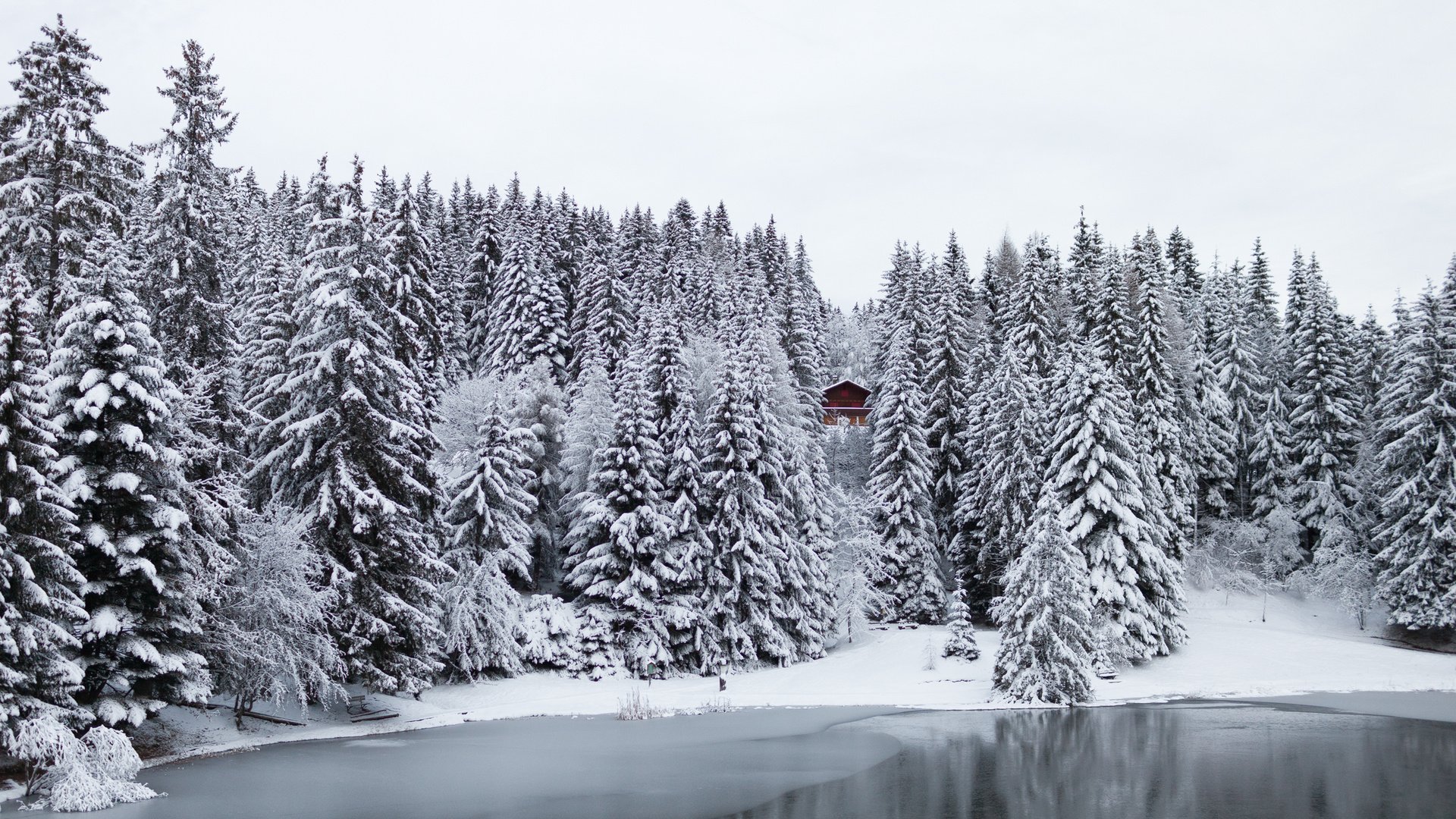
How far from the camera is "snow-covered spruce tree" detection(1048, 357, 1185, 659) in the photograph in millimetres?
40812

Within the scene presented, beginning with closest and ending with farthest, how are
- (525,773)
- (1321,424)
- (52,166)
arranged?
(525,773), (52,166), (1321,424)

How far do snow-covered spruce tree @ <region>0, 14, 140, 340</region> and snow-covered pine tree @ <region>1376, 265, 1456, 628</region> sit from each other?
51163mm

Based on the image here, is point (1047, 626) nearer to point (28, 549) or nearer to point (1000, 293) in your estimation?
point (28, 549)

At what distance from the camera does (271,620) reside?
27.2 metres

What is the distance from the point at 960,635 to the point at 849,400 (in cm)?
3530

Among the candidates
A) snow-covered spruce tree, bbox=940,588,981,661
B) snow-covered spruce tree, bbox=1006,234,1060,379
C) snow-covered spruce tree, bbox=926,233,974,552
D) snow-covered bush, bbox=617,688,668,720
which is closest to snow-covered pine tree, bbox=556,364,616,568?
snow-covered bush, bbox=617,688,668,720

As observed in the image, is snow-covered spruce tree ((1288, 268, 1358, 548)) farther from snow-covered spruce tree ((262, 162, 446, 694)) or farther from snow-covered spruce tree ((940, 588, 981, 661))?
snow-covered spruce tree ((262, 162, 446, 694))

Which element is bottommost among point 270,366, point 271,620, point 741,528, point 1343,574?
point 1343,574

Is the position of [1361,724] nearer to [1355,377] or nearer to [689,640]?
[689,640]

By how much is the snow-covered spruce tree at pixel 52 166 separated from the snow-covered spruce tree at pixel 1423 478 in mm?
51153

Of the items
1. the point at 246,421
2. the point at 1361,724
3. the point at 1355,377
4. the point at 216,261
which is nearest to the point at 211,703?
the point at 246,421

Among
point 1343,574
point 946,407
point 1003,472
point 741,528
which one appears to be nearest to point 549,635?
point 741,528

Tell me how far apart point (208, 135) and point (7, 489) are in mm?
14039

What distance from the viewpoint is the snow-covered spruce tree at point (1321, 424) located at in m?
50.6
